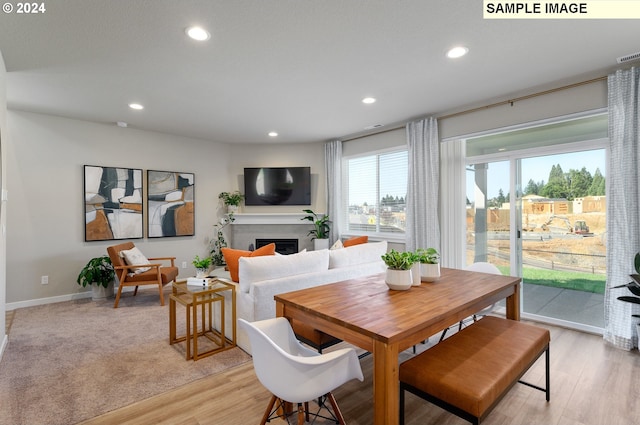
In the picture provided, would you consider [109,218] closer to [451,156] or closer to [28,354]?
[28,354]

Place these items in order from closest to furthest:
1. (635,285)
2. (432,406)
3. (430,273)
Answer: (432,406) < (430,273) < (635,285)

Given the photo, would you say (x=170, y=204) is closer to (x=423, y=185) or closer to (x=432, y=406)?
(x=423, y=185)

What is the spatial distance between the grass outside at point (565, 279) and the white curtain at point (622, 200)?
37 cm

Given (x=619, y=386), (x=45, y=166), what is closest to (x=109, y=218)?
(x=45, y=166)

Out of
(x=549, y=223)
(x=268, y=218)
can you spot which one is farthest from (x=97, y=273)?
(x=549, y=223)

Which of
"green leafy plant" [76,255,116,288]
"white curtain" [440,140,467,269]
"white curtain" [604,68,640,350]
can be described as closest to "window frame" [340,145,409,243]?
"white curtain" [440,140,467,269]

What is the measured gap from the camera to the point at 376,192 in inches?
217

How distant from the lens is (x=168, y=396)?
7.02 ft

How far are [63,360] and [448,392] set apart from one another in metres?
3.14

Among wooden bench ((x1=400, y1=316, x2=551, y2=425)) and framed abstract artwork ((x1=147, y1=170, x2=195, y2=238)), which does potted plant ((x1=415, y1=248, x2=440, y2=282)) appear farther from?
framed abstract artwork ((x1=147, y1=170, x2=195, y2=238))

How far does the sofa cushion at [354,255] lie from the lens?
3.07m

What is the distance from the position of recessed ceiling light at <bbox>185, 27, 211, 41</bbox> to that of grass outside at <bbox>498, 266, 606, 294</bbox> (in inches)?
162

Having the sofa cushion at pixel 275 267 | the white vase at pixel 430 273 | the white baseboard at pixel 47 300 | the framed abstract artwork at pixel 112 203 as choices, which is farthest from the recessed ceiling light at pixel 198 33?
the white baseboard at pixel 47 300

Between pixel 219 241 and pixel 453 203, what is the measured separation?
4272 mm
